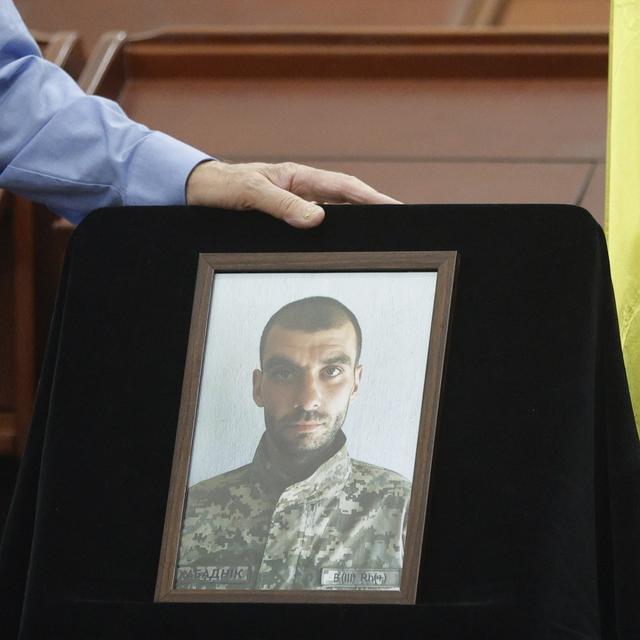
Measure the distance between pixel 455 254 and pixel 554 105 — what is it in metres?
0.85

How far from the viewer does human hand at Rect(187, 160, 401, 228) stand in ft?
3.49

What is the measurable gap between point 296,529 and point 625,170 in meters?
0.57

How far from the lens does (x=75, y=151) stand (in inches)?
48.7

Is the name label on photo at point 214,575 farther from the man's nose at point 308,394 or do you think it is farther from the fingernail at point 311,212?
the fingernail at point 311,212

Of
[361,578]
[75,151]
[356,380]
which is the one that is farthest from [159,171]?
[361,578]

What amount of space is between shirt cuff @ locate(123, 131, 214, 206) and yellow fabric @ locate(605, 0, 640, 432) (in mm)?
422

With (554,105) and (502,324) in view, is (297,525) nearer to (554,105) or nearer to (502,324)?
(502,324)

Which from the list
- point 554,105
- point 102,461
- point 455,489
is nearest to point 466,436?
point 455,489

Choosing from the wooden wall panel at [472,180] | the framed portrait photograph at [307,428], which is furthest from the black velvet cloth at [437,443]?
the wooden wall panel at [472,180]

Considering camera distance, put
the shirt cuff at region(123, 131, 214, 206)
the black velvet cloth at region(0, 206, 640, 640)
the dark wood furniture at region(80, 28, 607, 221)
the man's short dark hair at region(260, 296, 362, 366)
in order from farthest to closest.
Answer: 1. the dark wood furniture at region(80, 28, 607, 221)
2. the shirt cuff at region(123, 131, 214, 206)
3. the man's short dark hair at region(260, 296, 362, 366)
4. the black velvet cloth at region(0, 206, 640, 640)

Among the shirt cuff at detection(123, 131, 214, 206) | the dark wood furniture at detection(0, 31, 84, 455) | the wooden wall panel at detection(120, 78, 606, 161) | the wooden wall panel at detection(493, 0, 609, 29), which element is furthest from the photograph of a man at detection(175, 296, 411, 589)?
the wooden wall panel at detection(493, 0, 609, 29)

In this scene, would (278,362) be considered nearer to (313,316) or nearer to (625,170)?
(313,316)

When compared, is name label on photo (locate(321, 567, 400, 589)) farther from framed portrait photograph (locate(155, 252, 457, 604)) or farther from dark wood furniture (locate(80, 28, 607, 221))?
dark wood furniture (locate(80, 28, 607, 221))

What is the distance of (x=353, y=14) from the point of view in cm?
209
